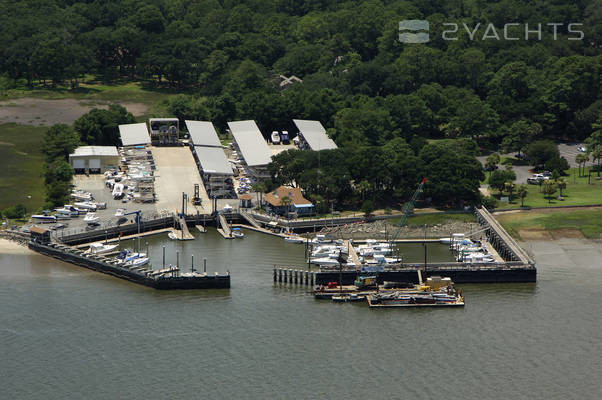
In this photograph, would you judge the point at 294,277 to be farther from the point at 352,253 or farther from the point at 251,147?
the point at 251,147

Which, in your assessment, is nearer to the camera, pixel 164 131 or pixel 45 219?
pixel 45 219

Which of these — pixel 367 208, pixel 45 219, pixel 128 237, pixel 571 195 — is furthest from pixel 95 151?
pixel 571 195

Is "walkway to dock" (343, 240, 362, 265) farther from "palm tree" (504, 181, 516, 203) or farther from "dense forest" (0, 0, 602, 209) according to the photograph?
"palm tree" (504, 181, 516, 203)

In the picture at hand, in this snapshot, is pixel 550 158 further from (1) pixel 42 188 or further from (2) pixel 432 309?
(1) pixel 42 188

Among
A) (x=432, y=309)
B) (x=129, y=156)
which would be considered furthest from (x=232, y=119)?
(x=432, y=309)

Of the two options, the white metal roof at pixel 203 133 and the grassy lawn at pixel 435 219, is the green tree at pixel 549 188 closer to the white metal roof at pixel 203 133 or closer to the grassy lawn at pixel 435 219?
the grassy lawn at pixel 435 219

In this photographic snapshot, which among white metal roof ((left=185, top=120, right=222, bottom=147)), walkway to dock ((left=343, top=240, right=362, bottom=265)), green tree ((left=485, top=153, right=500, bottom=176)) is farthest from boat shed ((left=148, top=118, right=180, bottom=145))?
green tree ((left=485, top=153, right=500, bottom=176))
